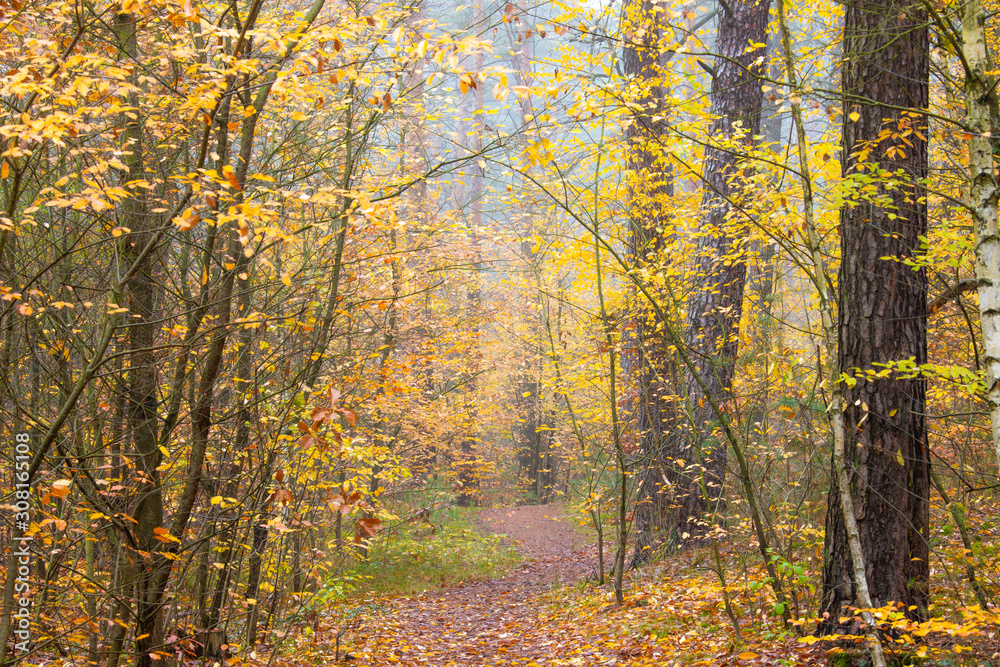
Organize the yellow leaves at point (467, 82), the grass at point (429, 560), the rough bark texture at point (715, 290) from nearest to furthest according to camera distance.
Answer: the yellow leaves at point (467, 82), the rough bark texture at point (715, 290), the grass at point (429, 560)

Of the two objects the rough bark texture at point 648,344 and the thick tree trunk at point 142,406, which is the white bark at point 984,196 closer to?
the rough bark texture at point 648,344

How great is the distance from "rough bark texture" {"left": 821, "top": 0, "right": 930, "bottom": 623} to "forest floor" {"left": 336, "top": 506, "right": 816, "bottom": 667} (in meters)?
0.92

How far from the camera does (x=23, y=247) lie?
4414mm

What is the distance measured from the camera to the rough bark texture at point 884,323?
4.05 meters

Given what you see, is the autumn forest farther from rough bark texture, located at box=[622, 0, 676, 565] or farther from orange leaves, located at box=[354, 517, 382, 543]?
rough bark texture, located at box=[622, 0, 676, 565]

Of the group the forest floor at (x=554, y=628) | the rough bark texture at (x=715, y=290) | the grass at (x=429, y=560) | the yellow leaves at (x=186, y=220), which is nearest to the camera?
the yellow leaves at (x=186, y=220)

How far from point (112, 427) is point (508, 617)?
18.9 feet

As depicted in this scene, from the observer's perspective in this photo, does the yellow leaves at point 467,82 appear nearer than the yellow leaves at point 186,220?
No

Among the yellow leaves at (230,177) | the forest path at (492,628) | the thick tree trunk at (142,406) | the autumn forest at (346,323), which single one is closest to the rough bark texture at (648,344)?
the autumn forest at (346,323)

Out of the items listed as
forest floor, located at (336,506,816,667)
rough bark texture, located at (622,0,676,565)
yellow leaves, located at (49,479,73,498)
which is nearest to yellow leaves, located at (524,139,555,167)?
rough bark texture, located at (622,0,676,565)

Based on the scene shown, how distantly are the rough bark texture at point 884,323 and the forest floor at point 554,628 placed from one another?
0.92m

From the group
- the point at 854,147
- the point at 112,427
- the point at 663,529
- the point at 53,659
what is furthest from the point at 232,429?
the point at 663,529

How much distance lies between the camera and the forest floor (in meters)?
5.33

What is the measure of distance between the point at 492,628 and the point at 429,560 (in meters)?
4.33
